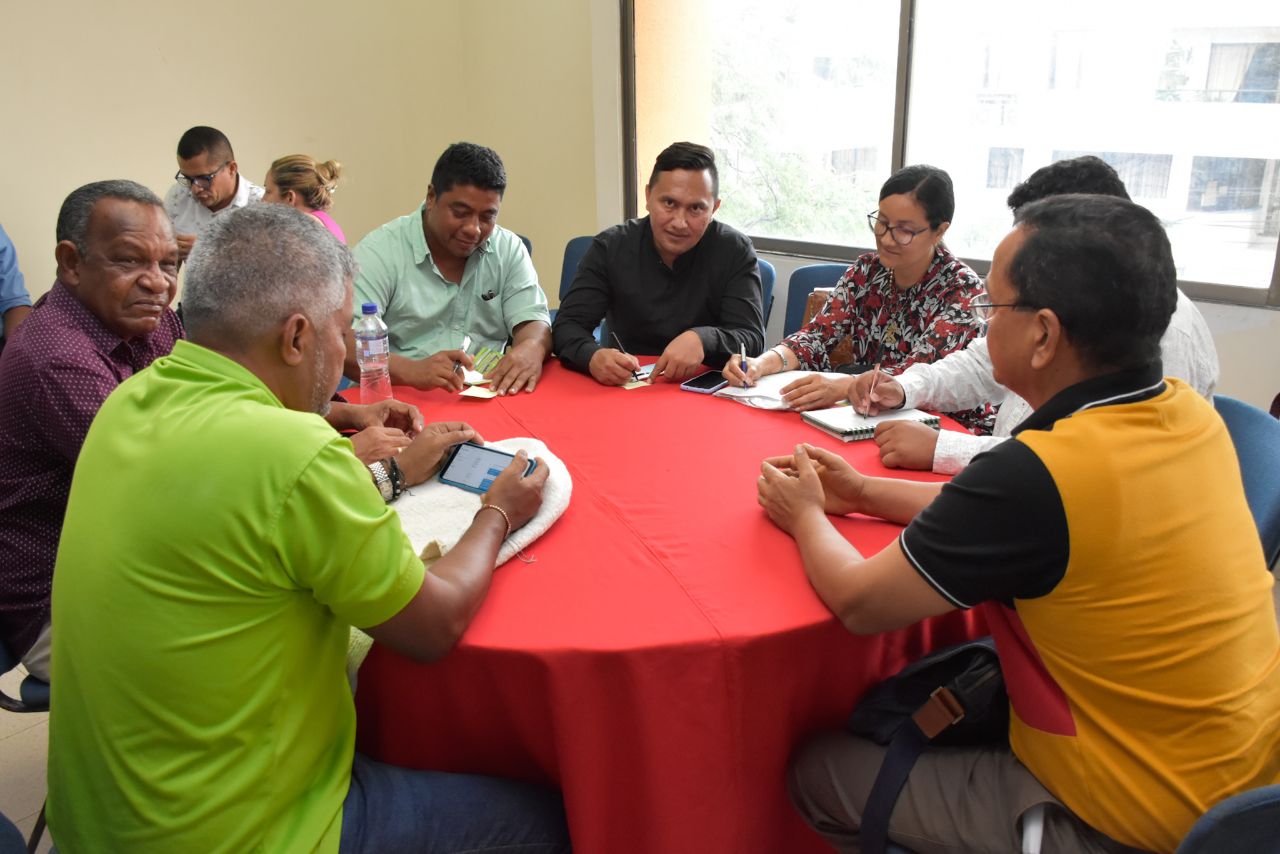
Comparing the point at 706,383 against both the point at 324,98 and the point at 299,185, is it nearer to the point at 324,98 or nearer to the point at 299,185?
the point at 299,185

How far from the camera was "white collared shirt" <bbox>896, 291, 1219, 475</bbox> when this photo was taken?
179cm

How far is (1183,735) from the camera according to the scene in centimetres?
113

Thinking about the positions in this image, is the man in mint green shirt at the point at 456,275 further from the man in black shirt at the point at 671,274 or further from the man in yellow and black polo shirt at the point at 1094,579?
the man in yellow and black polo shirt at the point at 1094,579

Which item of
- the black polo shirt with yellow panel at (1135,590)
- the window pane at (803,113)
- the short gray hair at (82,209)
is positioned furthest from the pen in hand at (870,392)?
the window pane at (803,113)

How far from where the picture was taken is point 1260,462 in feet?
5.47

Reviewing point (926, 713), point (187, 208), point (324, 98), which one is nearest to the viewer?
point (926, 713)

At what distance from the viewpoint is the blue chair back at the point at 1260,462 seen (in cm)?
156

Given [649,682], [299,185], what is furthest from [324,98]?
[649,682]

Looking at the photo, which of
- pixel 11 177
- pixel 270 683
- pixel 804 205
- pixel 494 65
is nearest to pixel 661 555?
pixel 270 683

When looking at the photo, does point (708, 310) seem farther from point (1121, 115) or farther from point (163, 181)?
point (163, 181)

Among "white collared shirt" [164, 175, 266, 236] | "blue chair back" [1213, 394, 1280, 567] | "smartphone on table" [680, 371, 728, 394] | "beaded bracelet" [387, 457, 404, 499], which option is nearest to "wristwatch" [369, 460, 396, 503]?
"beaded bracelet" [387, 457, 404, 499]

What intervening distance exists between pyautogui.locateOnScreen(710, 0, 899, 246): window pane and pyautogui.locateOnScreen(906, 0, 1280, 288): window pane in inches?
9.4

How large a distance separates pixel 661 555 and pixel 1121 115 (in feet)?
10.6

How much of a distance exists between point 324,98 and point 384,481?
4.25 meters
